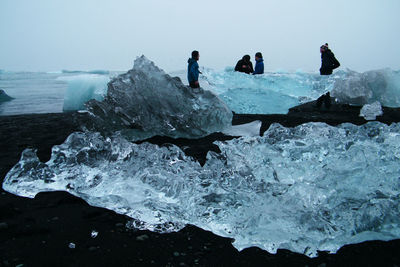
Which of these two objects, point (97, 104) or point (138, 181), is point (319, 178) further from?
point (97, 104)

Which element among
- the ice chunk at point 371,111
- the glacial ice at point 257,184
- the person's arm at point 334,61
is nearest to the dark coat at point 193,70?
the person's arm at point 334,61

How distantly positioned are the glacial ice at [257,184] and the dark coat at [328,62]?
13.5 feet

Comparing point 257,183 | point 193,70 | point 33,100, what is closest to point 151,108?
point 193,70

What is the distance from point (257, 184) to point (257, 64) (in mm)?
5896

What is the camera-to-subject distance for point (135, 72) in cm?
470

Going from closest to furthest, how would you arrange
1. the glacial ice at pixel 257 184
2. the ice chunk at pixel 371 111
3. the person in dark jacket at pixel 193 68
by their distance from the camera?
1. the glacial ice at pixel 257 184
2. the ice chunk at pixel 371 111
3. the person in dark jacket at pixel 193 68

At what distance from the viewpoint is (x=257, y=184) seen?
7.88 feet

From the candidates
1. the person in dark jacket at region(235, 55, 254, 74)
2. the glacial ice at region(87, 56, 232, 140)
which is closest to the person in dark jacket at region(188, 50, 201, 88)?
the glacial ice at region(87, 56, 232, 140)

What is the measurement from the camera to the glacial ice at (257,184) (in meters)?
2.00

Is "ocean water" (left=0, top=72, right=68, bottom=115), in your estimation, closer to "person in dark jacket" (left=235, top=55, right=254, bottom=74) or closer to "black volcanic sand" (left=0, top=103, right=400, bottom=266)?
"person in dark jacket" (left=235, top=55, right=254, bottom=74)

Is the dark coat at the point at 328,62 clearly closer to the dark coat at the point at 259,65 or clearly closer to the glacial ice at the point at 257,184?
the dark coat at the point at 259,65

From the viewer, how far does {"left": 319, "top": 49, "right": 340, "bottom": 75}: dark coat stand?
680 centimetres

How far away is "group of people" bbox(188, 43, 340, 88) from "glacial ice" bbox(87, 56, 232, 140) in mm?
1625

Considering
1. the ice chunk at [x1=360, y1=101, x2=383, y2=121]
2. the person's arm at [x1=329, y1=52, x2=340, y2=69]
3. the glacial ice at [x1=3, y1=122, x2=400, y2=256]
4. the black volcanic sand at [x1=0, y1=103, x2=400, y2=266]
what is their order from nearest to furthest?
the black volcanic sand at [x1=0, y1=103, x2=400, y2=266] → the glacial ice at [x1=3, y1=122, x2=400, y2=256] → the ice chunk at [x1=360, y1=101, x2=383, y2=121] → the person's arm at [x1=329, y1=52, x2=340, y2=69]
